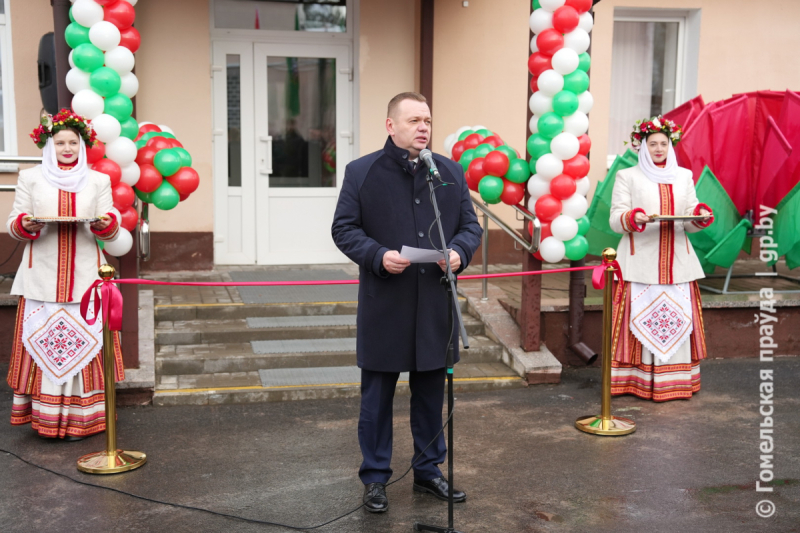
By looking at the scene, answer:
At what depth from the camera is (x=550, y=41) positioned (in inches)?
219

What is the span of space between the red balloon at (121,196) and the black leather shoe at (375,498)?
7.49 ft

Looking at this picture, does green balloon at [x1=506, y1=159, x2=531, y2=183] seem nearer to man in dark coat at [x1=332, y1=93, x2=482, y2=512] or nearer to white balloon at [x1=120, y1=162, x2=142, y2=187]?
man in dark coat at [x1=332, y1=93, x2=482, y2=512]

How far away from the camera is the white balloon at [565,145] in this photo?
557 cm

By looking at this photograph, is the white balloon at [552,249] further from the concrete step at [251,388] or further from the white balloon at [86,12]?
the white balloon at [86,12]

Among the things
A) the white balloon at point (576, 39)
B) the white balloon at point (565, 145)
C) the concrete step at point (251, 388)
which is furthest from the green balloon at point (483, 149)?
the concrete step at point (251, 388)

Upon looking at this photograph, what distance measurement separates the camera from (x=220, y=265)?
8258 millimetres

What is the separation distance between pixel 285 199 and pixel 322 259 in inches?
27.7

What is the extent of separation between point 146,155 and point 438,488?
2741 mm

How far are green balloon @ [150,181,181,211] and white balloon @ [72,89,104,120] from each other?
1.90ft

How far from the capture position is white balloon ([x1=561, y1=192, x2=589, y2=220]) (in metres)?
5.69

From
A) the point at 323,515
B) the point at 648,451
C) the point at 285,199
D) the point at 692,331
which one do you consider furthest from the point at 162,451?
the point at 285,199

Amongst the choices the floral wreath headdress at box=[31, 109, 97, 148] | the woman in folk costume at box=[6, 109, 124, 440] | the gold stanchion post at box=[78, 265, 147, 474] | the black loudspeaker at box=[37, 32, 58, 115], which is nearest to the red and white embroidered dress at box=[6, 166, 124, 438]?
the woman in folk costume at box=[6, 109, 124, 440]

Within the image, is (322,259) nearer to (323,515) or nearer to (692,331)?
(692,331)

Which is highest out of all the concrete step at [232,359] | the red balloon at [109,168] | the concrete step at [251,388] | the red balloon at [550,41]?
the red balloon at [550,41]
